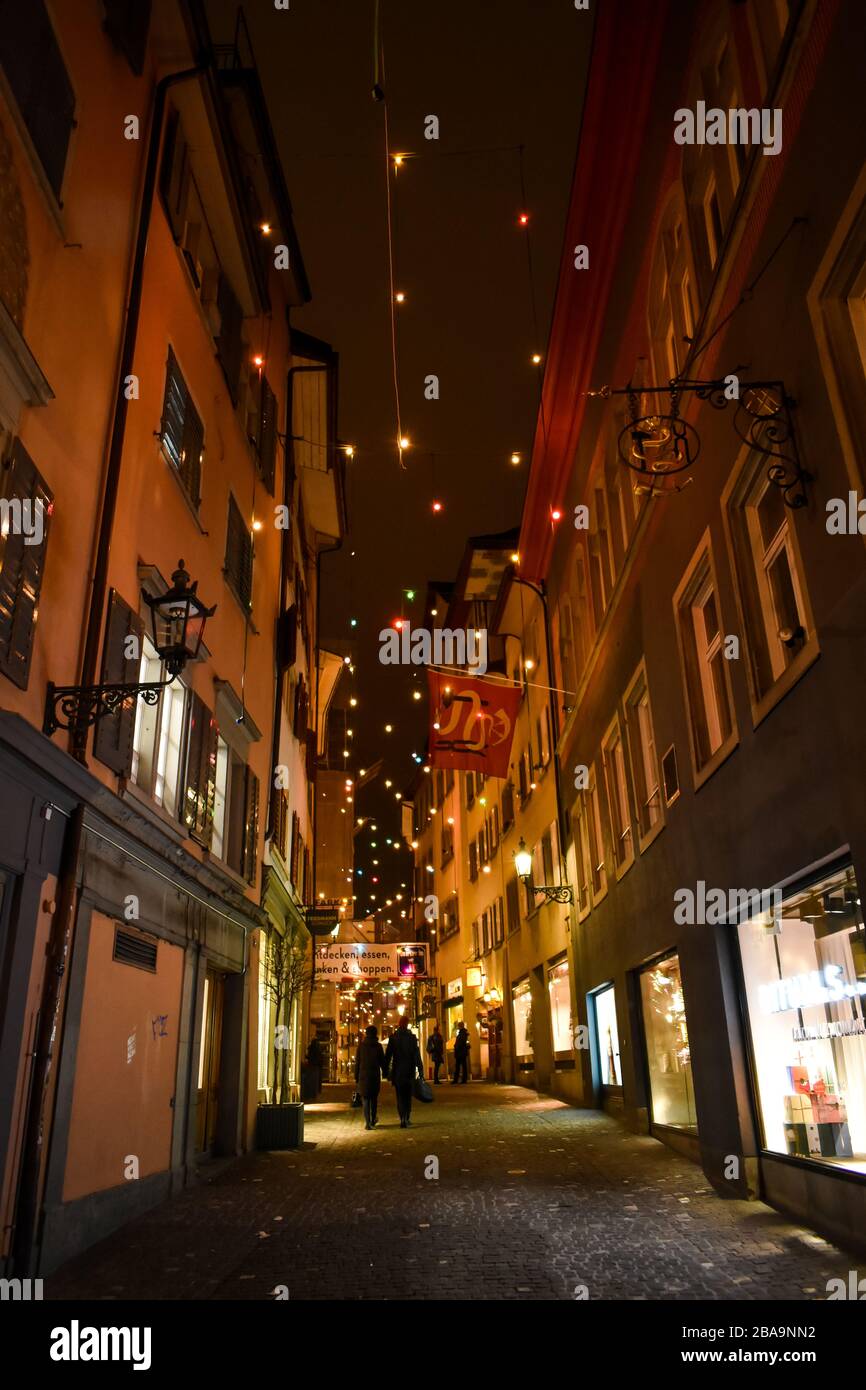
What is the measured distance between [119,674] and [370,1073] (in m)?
11.4

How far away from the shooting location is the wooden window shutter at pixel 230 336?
14.2 meters

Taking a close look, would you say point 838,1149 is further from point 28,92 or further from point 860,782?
point 28,92

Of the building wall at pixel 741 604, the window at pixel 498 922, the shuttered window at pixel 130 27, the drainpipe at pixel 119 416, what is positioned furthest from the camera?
the window at pixel 498 922

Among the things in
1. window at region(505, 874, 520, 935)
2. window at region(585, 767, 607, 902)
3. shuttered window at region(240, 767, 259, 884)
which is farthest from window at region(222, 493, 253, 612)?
window at region(505, 874, 520, 935)

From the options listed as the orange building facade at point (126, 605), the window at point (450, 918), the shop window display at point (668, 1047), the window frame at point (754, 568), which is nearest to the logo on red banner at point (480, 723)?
the orange building facade at point (126, 605)

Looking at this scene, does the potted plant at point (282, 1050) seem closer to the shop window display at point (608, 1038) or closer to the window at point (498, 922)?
the shop window display at point (608, 1038)

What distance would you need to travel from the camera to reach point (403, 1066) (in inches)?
681

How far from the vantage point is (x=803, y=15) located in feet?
23.3

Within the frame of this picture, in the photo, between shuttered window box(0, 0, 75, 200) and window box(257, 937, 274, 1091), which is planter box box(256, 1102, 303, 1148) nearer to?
window box(257, 937, 274, 1091)

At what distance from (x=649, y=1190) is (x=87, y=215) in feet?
36.8

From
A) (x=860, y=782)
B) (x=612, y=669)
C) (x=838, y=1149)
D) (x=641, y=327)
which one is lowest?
(x=838, y=1149)

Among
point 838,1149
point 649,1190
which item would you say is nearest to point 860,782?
point 838,1149

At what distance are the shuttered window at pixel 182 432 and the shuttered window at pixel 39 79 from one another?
10.4 ft

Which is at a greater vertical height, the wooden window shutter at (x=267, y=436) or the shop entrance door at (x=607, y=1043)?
the wooden window shutter at (x=267, y=436)
